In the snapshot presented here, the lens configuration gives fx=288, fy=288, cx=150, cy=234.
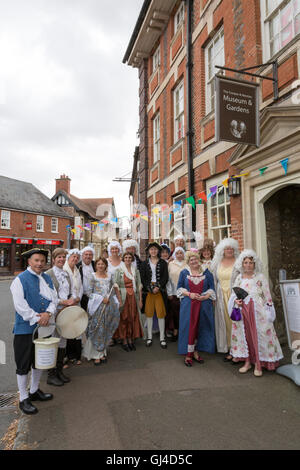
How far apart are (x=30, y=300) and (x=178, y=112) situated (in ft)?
28.3

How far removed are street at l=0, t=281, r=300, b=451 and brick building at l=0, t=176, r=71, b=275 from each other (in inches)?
1041

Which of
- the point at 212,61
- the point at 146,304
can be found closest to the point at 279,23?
the point at 212,61

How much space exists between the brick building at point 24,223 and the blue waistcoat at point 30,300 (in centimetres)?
2711

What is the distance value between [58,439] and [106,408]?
Answer: 0.63 meters

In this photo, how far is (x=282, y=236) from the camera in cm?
563

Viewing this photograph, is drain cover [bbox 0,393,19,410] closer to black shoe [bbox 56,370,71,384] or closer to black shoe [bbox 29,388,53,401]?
black shoe [bbox 29,388,53,401]

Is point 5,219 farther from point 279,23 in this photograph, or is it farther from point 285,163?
point 285,163

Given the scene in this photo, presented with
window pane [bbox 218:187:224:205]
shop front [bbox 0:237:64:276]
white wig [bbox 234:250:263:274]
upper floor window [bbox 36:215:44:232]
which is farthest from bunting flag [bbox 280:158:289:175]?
upper floor window [bbox 36:215:44:232]

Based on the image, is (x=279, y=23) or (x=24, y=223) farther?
(x=24, y=223)

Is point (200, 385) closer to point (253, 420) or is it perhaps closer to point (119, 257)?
point (253, 420)

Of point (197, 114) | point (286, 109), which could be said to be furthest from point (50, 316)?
point (197, 114)

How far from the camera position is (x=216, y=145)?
6.91 m

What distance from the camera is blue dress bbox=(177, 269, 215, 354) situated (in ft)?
14.9

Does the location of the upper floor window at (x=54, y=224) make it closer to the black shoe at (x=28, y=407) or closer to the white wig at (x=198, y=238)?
the white wig at (x=198, y=238)
